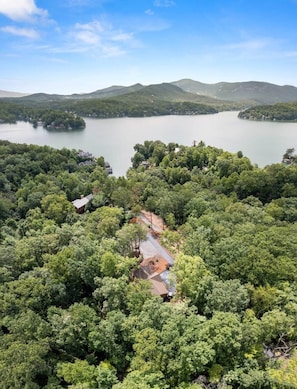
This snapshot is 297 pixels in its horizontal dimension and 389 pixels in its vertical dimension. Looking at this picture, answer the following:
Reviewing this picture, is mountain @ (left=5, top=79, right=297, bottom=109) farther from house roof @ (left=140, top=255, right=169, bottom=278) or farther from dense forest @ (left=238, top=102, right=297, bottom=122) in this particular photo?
house roof @ (left=140, top=255, right=169, bottom=278)

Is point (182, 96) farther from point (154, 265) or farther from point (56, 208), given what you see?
point (154, 265)

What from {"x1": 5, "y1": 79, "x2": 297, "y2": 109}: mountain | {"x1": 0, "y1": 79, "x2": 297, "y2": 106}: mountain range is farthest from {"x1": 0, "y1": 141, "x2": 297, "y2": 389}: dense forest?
{"x1": 0, "y1": 79, "x2": 297, "y2": 106}: mountain range

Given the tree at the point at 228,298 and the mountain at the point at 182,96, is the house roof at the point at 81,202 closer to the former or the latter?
the tree at the point at 228,298

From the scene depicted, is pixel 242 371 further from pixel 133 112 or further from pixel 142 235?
pixel 133 112

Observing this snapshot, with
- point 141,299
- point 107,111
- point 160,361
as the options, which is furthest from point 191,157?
point 107,111

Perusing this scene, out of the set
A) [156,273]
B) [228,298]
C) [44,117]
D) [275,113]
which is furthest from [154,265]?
[275,113]
